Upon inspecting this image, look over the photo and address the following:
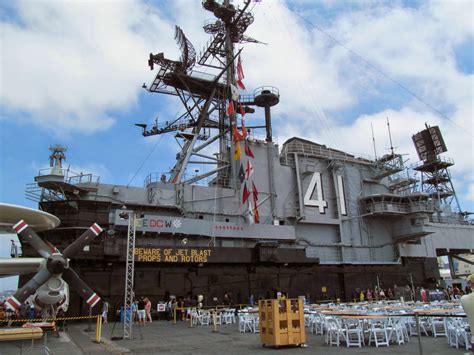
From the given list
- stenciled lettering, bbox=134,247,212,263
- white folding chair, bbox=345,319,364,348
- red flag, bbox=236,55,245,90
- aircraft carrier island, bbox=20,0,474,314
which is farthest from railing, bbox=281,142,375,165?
white folding chair, bbox=345,319,364,348

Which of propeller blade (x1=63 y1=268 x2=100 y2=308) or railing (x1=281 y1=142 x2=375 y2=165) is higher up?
railing (x1=281 y1=142 x2=375 y2=165)

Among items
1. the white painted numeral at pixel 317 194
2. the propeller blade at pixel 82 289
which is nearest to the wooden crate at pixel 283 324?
the propeller blade at pixel 82 289

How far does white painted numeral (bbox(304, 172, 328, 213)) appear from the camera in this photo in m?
33.9

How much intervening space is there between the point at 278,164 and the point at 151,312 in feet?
53.0

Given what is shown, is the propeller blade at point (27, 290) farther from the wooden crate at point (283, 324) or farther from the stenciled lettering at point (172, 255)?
the wooden crate at point (283, 324)

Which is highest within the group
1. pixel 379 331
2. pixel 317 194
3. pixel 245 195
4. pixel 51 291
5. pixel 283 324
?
pixel 317 194

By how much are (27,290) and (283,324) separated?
970 cm

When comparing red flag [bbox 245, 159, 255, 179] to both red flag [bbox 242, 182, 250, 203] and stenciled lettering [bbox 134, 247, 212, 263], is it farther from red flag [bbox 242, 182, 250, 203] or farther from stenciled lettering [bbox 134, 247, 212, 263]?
stenciled lettering [bbox 134, 247, 212, 263]

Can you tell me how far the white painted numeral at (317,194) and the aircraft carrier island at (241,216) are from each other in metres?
0.11

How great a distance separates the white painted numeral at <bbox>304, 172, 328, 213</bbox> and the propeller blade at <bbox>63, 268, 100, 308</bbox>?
2164 cm

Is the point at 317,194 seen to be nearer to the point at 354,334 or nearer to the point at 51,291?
the point at 354,334

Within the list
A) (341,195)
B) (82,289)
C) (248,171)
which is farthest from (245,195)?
(82,289)

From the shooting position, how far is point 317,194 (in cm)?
3453

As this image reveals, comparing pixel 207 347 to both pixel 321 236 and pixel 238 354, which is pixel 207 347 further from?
pixel 321 236
